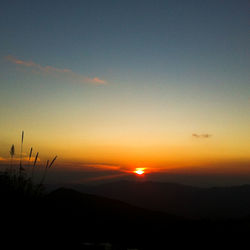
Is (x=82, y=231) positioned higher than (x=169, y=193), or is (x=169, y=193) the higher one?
(x=82, y=231)

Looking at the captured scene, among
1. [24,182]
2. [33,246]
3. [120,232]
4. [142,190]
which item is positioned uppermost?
[24,182]

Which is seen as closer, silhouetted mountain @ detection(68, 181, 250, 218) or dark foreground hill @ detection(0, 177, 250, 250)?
dark foreground hill @ detection(0, 177, 250, 250)

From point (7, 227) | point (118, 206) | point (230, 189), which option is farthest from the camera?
point (230, 189)

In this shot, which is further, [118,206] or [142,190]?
[142,190]

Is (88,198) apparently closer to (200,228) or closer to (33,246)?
(200,228)

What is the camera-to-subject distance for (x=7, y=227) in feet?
15.2

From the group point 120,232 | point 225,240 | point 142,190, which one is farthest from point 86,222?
Result: point 142,190

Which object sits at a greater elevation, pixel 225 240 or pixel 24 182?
pixel 24 182

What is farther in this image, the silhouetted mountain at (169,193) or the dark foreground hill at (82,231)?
the silhouetted mountain at (169,193)

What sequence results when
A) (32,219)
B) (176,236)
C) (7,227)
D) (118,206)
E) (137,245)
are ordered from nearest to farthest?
1. (7,227)
2. (32,219)
3. (137,245)
4. (176,236)
5. (118,206)

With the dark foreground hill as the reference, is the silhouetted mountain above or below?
below

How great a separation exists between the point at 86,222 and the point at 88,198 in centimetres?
316

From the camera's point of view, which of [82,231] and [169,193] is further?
[169,193]

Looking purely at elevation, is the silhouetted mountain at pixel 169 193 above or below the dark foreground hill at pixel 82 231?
below
